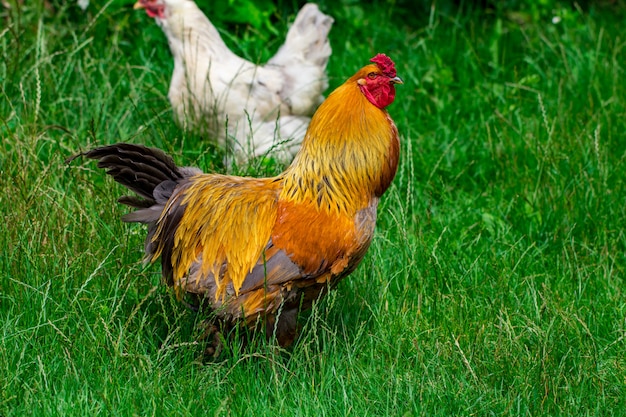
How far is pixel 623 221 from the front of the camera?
5.00 m

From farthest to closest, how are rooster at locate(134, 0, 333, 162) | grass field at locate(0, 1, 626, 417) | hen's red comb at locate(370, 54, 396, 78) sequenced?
rooster at locate(134, 0, 333, 162) → hen's red comb at locate(370, 54, 396, 78) → grass field at locate(0, 1, 626, 417)

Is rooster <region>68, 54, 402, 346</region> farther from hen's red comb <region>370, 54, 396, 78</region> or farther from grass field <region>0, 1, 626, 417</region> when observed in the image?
grass field <region>0, 1, 626, 417</region>

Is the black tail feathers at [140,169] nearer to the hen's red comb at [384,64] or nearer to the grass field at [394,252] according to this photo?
the grass field at [394,252]

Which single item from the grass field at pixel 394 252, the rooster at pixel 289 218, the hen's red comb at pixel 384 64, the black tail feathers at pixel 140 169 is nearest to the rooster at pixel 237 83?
the grass field at pixel 394 252

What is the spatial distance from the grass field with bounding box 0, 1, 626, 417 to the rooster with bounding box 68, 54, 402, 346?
7.3 inches

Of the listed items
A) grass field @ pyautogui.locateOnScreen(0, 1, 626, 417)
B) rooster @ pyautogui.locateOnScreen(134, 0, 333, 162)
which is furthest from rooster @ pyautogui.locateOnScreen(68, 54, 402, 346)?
rooster @ pyautogui.locateOnScreen(134, 0, 333, 162)

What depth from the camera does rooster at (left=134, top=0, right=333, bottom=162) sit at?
5.51 meters

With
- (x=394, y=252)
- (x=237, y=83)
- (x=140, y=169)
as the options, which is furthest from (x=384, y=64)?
(x=237, y=83)

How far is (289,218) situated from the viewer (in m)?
3.70

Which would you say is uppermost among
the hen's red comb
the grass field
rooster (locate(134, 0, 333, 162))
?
the hen's red comb

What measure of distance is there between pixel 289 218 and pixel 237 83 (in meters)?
2.08

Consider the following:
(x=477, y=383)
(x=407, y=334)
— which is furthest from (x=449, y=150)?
(x=477, y=383)

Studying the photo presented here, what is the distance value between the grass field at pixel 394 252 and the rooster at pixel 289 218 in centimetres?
19

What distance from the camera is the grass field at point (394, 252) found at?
3.60 metres
